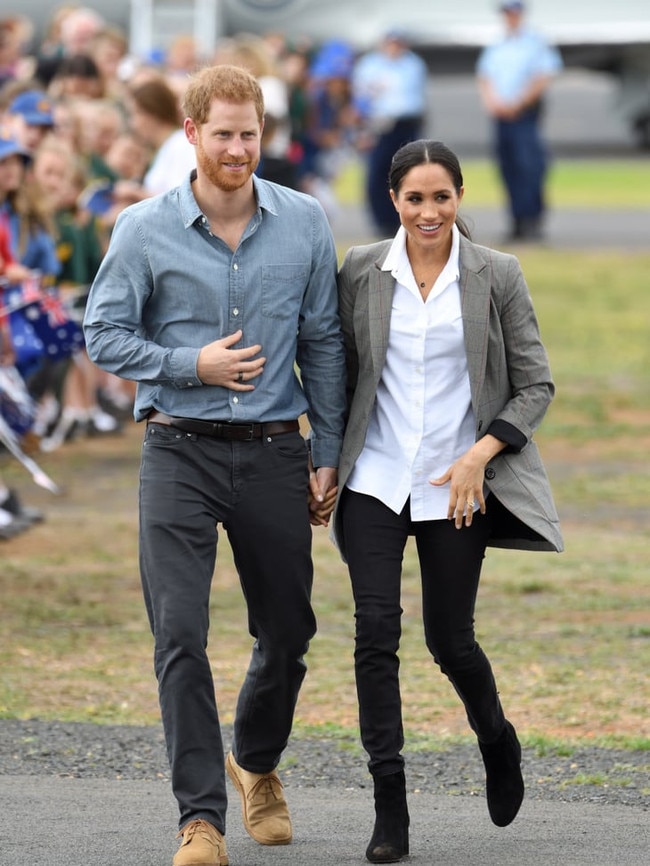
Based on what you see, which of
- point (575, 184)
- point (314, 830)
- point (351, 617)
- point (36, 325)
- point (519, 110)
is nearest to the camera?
point (314, 830)

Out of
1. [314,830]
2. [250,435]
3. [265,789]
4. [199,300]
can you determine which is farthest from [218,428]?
[314,830]

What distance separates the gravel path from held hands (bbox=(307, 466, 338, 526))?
1056 mm

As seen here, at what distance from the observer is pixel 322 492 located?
5.18 meters

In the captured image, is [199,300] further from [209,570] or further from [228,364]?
[209,570]

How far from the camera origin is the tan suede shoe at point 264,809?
5.18 metres

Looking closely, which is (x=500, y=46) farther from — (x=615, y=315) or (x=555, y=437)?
(x=555, y=437)

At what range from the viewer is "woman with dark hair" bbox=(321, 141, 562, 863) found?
500 cm

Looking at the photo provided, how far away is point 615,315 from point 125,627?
1088 centimetres

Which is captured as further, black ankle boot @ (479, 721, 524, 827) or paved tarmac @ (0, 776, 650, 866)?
black ankle boot @ (479, 721, 524, 827)

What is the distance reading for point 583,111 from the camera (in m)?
44.9

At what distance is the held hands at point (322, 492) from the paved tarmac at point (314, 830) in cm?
91

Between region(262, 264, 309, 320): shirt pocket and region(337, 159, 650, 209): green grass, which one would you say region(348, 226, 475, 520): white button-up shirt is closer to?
region(262, 264, 309, 320): shirt pocket

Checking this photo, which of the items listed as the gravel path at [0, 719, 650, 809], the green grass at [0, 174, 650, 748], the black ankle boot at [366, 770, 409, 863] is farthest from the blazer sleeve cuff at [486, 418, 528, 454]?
the green grass at [0, 174, 650, 748]

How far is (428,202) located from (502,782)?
162 centimetres
